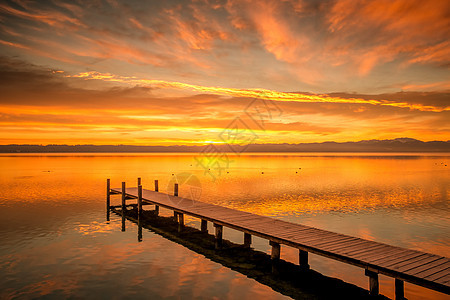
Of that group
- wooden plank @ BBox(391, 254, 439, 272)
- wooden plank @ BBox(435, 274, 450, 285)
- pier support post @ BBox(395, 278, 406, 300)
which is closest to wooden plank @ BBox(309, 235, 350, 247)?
pier support post @ BBox(395, 278, 406, 300)

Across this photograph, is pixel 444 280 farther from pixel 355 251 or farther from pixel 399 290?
pixel 355 251

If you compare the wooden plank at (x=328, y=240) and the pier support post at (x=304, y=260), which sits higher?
the wooden plank at (x=328, y=240)

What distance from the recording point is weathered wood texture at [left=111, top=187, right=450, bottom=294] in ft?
31.2

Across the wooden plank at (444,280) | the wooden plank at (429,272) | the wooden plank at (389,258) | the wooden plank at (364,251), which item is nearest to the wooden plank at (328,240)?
the wooden plank at (364,251)

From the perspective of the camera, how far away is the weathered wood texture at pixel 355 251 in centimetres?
950

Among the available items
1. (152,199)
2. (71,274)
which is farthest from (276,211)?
(71,274)

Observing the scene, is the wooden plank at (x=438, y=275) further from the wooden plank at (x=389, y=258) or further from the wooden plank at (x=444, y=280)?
the wooden plank at (x=389, y=258)

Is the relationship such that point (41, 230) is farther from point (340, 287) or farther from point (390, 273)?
point (390, 273)

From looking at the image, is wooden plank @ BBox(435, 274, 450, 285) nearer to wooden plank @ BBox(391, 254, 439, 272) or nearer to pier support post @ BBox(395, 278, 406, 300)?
wooden plank @ BBox(391, 254, 439, 272)

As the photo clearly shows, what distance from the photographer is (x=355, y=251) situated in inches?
456

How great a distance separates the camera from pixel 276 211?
28.4m

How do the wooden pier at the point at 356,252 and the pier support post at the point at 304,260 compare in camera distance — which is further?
the pier support post at the point at 304,260

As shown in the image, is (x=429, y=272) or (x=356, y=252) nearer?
(x=429, y=272)

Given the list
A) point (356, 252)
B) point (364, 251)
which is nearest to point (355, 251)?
point (356, 252)
